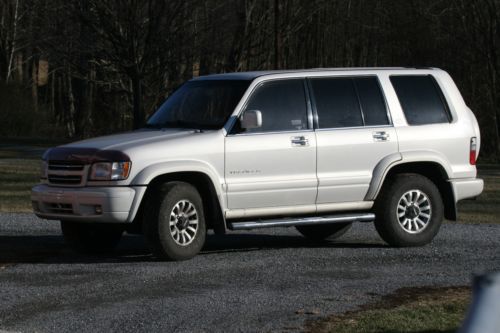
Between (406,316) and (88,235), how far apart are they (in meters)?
4.68

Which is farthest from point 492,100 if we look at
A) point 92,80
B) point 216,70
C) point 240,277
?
point 240,277

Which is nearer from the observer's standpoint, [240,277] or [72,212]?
[240,277]

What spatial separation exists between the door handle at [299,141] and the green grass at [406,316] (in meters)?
2.85

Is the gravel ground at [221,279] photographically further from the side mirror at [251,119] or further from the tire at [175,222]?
the side mirror at [251,119]

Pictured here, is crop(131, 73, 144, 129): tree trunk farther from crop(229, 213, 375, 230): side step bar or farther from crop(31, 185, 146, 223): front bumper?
crop(31, 185, 146, 223): front bumper

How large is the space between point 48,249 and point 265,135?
8.89 ft

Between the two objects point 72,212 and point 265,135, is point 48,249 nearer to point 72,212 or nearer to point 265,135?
point 72,212

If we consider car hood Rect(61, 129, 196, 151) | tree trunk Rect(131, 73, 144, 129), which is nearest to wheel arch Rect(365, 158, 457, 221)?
car hood Rect(61, 129, 196, 151)

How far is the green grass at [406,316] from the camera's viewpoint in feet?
22.0

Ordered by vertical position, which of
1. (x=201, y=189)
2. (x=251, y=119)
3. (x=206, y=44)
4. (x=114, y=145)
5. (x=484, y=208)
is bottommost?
(x=484, y=208)

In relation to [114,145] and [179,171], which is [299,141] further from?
[114,145]

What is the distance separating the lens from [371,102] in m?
11.4

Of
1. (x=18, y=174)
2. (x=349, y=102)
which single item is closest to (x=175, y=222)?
(x=349, y=102)

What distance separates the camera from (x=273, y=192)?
1062cm
